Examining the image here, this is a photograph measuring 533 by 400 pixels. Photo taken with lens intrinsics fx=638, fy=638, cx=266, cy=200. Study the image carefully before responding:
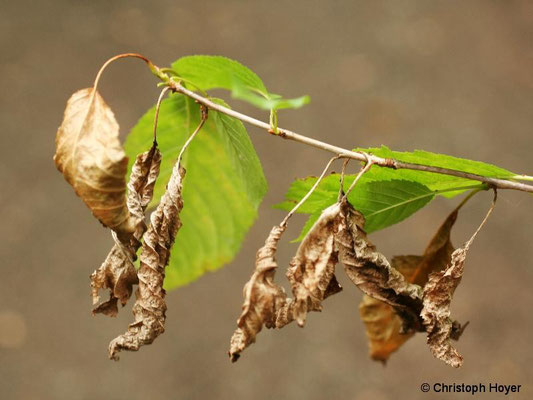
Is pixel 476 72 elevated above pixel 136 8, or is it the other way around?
pixel 136 8

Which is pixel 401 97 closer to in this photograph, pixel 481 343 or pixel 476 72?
pixel 476 72

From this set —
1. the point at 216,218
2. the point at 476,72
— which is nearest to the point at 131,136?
the point at 216,218

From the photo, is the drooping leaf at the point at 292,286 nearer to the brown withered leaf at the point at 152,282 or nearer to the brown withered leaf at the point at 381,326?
the brown withered leaf at the point at 152,282

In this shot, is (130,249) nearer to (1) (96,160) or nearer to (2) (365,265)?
(1) (96,160)

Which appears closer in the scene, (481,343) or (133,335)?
(133,335)

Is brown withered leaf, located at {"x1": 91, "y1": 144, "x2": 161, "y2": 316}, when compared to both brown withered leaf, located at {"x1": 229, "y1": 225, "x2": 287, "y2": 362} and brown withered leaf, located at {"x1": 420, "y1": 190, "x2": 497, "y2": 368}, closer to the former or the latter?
brown withered leaf, located at {"x1": 229, "y1": 225, "x2": 287, "y2": 362}

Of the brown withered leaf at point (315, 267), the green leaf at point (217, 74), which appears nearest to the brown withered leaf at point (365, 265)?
the brown withered leaf at point (315, 267)
